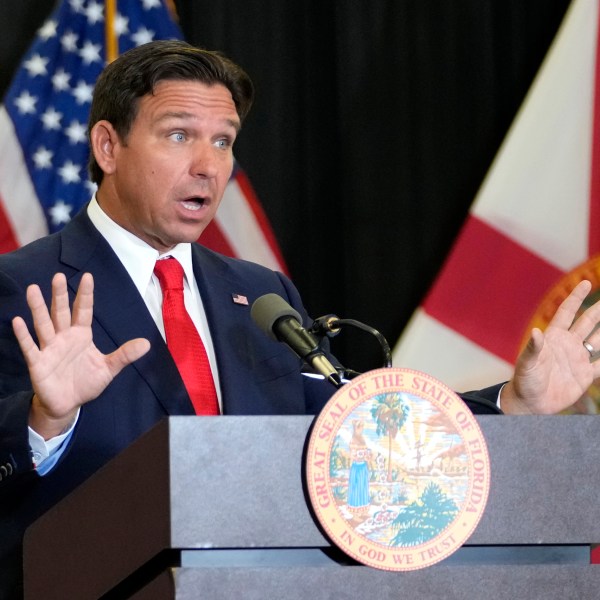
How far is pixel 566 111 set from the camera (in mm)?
3898

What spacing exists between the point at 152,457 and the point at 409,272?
2459 millimetres

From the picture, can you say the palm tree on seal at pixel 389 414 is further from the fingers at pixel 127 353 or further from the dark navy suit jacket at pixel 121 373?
the dark navy suit jacket at pixel 121 373

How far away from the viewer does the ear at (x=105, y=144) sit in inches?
103

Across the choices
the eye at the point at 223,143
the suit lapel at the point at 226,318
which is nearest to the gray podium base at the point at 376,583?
the suit lapel at the point at 226,318

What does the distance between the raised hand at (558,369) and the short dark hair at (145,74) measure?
0.92m

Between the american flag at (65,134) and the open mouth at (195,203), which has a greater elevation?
the open mouth at (195,203)

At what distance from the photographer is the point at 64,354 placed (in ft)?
5.73

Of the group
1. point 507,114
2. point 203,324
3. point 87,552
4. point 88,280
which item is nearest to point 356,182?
point 507,114

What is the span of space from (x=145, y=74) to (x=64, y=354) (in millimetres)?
952

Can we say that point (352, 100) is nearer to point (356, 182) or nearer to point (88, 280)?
point (356, 182)

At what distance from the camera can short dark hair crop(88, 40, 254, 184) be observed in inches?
100

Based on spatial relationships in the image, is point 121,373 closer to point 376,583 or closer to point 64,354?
point 64,354

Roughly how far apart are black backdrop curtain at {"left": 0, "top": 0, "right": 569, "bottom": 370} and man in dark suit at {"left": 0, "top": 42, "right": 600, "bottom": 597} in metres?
1.09

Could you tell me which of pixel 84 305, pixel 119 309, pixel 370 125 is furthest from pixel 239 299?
pixel 370 125
